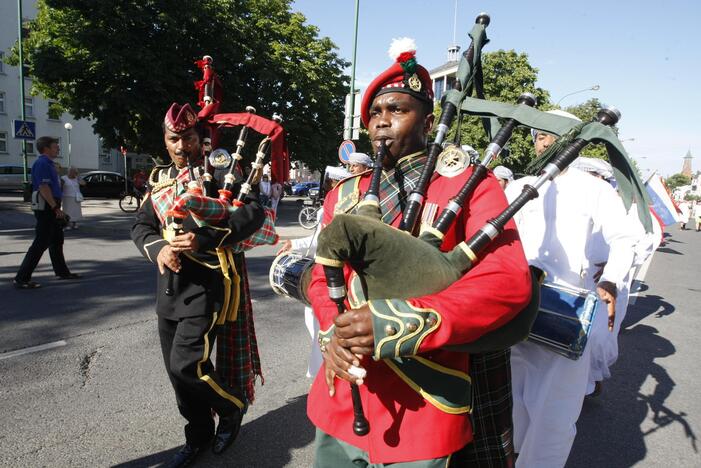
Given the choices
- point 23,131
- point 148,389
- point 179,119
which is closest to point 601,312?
point 179,119

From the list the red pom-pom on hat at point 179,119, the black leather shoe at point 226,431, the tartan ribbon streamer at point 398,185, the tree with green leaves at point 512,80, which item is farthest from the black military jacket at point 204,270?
the tree with green leaves at point 512,80

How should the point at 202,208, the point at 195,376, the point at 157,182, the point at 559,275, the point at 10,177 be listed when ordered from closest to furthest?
the point at 202,208, the point at 195,376, the point at 559,275, the point at 157,182, the point at 10,177

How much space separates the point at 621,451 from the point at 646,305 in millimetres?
5514

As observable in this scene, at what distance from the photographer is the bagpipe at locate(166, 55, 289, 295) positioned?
7.76ft

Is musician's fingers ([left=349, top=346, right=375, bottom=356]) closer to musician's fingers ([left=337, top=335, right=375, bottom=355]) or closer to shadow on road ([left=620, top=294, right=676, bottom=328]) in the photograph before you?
musician's fingers ([left=337, top=335, right=375, bottom=355])

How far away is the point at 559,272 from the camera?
2748mm

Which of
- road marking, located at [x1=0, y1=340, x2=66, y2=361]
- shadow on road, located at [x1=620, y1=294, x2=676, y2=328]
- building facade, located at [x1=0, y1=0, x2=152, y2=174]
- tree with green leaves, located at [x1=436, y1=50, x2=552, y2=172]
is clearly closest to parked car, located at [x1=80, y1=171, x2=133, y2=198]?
building facade, located at [x1=0, y1=0, x2=152, y2=174]

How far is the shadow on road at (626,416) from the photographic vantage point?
3221 mm

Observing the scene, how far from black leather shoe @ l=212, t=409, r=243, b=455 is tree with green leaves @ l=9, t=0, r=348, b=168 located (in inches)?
591

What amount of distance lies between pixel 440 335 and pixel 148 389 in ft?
10.7

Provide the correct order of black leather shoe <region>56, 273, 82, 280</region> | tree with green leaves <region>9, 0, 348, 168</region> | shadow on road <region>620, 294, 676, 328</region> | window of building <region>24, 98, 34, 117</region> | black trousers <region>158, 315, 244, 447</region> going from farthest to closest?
window of building <region>24, 98, 34, 117</region>
tree with green leaves <region>9, 0, 348, 168</region>
black leather shoe <region>56, 273, 82, 280</region>
shadow on road <region>620, 294, 676, 328</region>
black trousers <region>158, 315, 244, 447</region>

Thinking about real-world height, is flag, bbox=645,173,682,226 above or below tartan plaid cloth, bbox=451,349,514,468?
above

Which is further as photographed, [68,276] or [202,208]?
[68,276]

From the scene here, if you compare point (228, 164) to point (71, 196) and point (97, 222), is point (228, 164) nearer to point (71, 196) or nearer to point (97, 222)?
point (71, 196)
